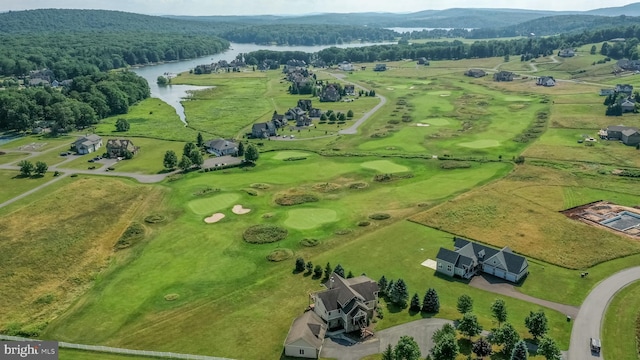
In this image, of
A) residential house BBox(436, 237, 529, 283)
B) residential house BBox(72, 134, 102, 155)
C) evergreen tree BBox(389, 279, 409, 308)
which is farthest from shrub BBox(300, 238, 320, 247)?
residential house BBox(72, 134, 102, 155)

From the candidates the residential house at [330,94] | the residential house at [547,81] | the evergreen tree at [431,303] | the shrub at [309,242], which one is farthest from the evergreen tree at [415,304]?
the residential house at [547,81]

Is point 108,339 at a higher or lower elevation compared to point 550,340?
lower

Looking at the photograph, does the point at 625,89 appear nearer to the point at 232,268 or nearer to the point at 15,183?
the point at 232,268

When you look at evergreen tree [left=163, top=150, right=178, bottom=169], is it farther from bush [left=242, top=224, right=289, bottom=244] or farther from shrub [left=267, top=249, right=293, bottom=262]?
shrub [left=267, top=249, right=293, bottom=262]

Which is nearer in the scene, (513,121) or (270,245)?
(270,245)

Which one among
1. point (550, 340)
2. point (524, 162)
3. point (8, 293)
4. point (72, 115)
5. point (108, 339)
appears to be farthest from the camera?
point (72, 115)

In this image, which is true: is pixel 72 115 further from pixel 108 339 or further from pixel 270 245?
pixel 108 339

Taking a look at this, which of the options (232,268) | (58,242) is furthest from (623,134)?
(58,242)

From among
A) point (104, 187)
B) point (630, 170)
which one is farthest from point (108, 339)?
point (630, 170)
